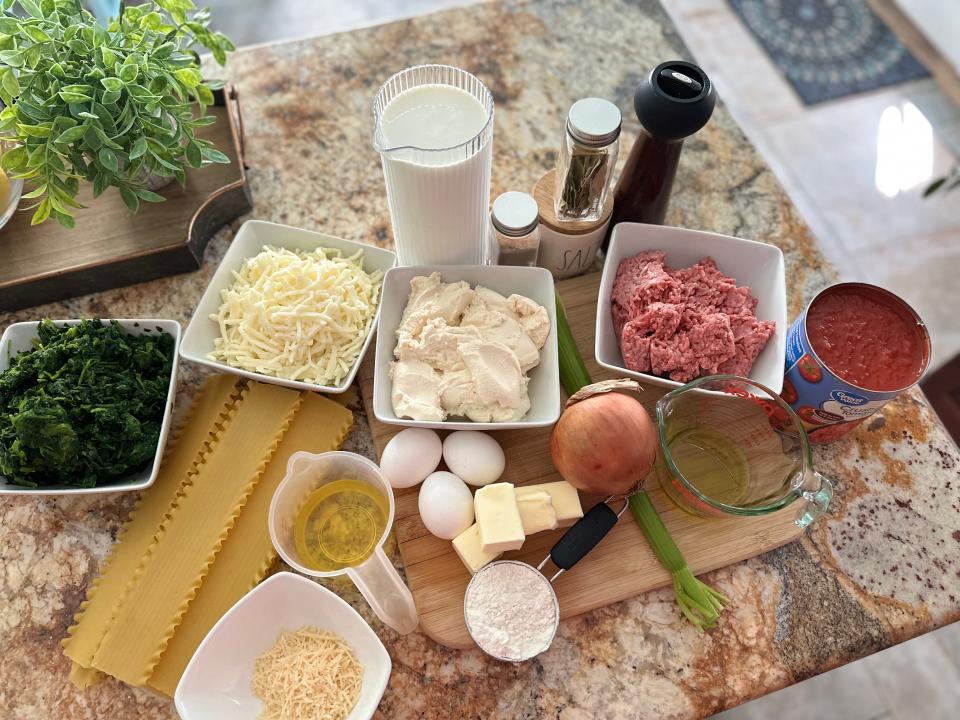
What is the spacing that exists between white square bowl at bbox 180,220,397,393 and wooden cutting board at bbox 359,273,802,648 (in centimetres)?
19

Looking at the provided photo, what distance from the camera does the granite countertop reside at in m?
1.00

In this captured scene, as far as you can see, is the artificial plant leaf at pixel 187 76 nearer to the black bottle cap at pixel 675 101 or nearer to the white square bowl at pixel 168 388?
the white square bowl at pixel 168 388

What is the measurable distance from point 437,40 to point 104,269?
935 mm

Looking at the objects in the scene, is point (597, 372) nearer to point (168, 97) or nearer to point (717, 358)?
point (717, 358)

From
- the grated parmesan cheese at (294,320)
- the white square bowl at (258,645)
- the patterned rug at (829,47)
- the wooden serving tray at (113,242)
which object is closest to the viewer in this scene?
the white square bowl at (258,645)

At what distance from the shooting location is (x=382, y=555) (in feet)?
3.11

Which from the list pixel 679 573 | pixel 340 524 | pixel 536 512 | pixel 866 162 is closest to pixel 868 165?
pixel 866 162

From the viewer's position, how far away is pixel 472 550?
101cm

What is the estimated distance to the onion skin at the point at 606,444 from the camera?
3.30 feet

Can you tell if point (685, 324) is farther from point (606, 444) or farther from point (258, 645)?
point (258, 645)

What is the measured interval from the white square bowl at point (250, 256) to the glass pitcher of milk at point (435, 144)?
0.14 m

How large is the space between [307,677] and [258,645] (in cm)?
9

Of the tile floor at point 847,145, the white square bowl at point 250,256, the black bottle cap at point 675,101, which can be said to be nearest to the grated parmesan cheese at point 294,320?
Answer: the white square bowl at point 250,256

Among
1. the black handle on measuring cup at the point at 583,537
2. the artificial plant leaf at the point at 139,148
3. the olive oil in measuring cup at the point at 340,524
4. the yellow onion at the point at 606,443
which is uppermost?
the artificial plant leaf at the point at 139,148
